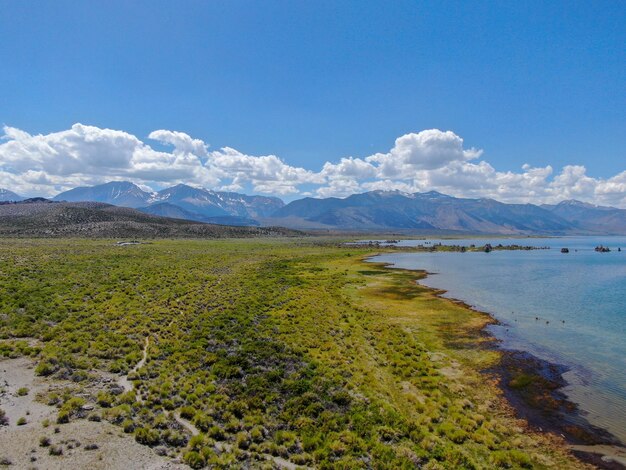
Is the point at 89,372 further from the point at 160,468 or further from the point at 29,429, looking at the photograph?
the point at 160,468

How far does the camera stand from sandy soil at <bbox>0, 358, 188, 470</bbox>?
1268 cm

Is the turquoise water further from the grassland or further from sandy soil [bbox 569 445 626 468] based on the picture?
the grassland

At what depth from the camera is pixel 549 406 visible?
2038cm

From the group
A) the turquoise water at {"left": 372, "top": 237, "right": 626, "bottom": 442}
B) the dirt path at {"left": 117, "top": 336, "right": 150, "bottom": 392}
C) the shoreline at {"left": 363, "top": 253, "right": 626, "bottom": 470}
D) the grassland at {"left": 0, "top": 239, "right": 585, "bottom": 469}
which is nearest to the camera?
the grassland at {"left": 0, "top": 239, "right": 585, "bottom": 469}

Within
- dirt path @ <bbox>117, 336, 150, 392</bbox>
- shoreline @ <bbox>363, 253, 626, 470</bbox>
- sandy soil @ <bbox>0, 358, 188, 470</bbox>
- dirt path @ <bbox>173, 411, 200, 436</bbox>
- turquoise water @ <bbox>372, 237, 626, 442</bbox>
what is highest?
sandy soil @ <bbox>0, 358, 188, 470</bbox>

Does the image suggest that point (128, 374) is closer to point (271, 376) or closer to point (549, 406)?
point (271, 376)

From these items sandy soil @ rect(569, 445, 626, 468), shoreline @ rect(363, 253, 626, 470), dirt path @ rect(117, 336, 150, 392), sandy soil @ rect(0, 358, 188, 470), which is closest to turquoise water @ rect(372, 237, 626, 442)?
shoreline @ rect(363, 253, 626, 470)

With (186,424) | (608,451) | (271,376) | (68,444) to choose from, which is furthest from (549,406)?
(68,444)

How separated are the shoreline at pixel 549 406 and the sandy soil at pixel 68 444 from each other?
17.5 meters

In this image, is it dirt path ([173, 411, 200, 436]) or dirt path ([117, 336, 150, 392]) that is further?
dirt path ([117, 336, 150, 392])

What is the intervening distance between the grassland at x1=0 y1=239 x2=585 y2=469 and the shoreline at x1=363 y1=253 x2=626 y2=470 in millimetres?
854

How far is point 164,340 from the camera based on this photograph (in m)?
27.1

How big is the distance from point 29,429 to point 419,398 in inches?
741

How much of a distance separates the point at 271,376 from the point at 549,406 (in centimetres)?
1620
